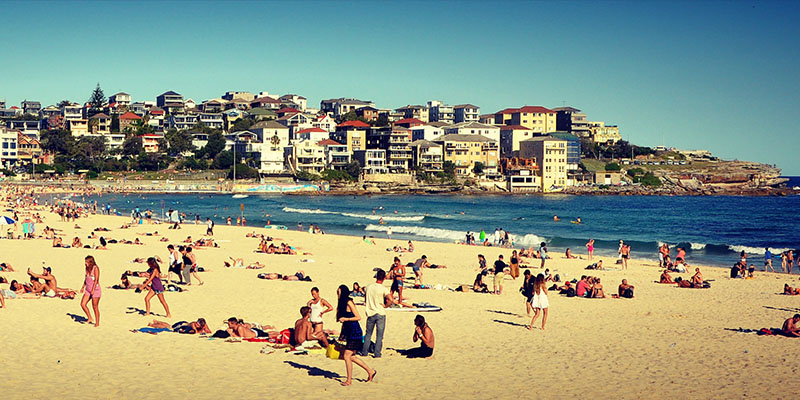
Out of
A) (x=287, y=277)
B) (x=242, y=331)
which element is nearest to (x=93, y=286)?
(x=242, y=331)

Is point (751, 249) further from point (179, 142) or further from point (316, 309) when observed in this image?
point (179, 142)

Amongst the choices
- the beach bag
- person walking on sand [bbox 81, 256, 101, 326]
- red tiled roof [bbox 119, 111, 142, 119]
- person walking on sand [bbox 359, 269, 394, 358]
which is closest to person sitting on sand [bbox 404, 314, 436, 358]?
person walking on sand [bbox 359, 269, 394, 358]

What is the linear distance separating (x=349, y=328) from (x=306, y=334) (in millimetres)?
885

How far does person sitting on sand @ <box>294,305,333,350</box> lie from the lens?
1052 cm

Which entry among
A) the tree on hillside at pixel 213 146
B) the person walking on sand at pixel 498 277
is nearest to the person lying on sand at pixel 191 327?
the person walking on sand at pixel 498 277

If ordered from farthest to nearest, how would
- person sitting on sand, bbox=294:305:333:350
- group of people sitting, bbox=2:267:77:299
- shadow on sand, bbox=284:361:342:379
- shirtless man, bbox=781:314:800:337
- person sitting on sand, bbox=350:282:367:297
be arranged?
person sitting on sand, bbox=350:282:367:297 < group of people sitting, bbox=2:267:77:299 < shirtless man, bbox=781:314:800:337 < person sitting on sand, bbox=294:305:333:350 < shadow on sand, bbox=284:361:342:379

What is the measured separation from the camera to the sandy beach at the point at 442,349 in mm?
8992

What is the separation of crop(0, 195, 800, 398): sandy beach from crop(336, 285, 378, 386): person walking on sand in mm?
198

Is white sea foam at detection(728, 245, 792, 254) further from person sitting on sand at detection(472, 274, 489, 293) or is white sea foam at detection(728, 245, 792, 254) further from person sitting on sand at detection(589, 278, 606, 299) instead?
person sitting on sand at detection(472, 274, 489, 293)

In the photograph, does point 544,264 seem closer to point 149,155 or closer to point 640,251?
point 640,251

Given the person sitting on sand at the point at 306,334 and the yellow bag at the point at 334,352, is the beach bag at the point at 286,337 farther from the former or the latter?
the yellow bag at the point at 334,352

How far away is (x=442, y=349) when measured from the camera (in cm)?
1120

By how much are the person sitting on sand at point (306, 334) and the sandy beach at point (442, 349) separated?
0.34 meters

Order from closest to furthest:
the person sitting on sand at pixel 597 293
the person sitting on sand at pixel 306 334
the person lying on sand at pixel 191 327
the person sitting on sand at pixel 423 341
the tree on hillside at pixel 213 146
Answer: the person sitting on sand at pixel 423 341, the person sitting on sand at pixel 306 334, the person lying on sand at pixel 191 327, the person sitting on sand at pixel 597 293, the tree on hillside at pixel 213 146
